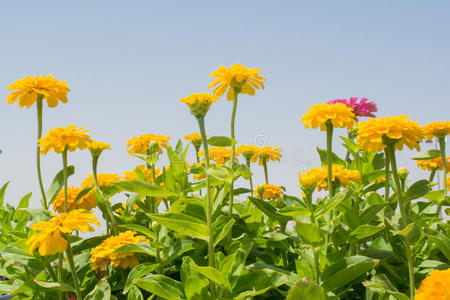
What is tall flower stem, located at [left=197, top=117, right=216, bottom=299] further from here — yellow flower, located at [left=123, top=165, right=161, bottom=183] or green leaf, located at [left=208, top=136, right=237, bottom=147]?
yellow flower, located at [left=123, top=165, right=161, bottom=183]

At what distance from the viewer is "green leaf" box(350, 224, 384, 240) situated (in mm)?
1288

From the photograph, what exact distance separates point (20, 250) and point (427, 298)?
1.39 meters

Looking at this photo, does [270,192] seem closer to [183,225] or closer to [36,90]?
[183,225]

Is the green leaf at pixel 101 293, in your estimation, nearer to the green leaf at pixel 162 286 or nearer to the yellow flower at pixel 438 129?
the green leaf at pixel 162 286

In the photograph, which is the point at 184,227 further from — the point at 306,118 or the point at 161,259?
the point at 306,118

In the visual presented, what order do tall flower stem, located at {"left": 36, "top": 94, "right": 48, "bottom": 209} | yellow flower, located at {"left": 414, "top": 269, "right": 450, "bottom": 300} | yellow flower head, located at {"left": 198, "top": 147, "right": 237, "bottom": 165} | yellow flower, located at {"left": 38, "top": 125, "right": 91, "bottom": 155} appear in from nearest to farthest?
yellow flower, located at {"left": 414, "top": 269, "right": 450, "bottom": 300}
yellow flower, located at {"left": 38, "top": 125, "right": 91, "bottom": 155}
tall flower stem, located at {"left": 36, "top": 94, "right": 48, "bottom": 209}
yellow flower head, located at {"left": 198, "top": 147, "right": 237, "bottom": 165}

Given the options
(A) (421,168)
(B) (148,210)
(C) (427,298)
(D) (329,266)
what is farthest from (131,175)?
(A) (421,168)

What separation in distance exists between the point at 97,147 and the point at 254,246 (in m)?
0.71

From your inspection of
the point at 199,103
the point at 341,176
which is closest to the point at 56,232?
the point at 199,103

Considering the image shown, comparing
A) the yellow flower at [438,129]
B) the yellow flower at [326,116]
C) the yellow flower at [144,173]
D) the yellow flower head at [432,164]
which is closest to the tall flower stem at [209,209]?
the yellow flower at [326,116]

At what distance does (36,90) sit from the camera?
1.72 meters

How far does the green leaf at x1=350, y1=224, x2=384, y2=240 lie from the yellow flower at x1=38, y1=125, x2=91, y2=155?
1.03 metres

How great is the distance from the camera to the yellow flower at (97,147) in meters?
1.67

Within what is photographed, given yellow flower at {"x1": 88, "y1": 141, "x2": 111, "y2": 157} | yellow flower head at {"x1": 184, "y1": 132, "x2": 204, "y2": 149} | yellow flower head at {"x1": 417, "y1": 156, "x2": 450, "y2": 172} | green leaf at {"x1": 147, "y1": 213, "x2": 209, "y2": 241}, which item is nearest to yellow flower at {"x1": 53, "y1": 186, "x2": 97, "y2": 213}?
yellow flower at {"x1": 88, "y1": 141, "x2": 111, "y2": 157}
